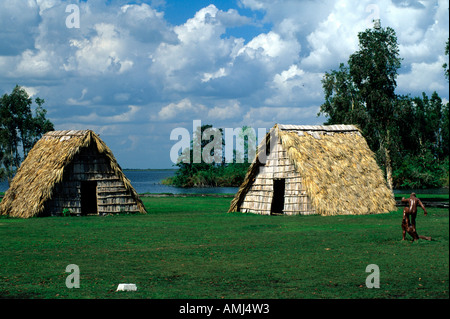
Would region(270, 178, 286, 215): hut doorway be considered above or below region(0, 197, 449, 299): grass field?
above

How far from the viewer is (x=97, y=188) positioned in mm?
27828

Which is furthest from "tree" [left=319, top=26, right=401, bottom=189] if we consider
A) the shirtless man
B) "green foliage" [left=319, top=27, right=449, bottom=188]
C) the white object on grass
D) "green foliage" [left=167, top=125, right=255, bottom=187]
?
"green foliage" [left=167, top=125, right=255, bottom=187]

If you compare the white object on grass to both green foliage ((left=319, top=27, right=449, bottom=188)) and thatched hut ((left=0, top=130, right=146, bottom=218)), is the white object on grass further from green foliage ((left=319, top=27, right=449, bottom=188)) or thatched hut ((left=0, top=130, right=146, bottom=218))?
green foliage ((left=319, top=27, right=449, bottom=188))

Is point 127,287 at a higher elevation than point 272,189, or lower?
lower

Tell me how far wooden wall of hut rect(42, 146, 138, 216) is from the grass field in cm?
466

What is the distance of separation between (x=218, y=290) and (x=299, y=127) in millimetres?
19556

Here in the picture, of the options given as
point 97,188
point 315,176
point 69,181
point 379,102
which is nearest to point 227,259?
point 315,176

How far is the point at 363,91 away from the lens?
40.2 metres

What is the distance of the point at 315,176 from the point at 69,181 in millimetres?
12431

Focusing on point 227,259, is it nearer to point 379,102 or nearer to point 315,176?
point 315,176

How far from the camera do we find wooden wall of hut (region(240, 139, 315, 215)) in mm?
25797

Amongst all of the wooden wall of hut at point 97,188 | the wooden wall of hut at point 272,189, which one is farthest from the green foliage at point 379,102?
the wooden wall of hut at point 97,188

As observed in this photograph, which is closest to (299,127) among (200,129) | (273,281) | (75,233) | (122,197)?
(122,197)
